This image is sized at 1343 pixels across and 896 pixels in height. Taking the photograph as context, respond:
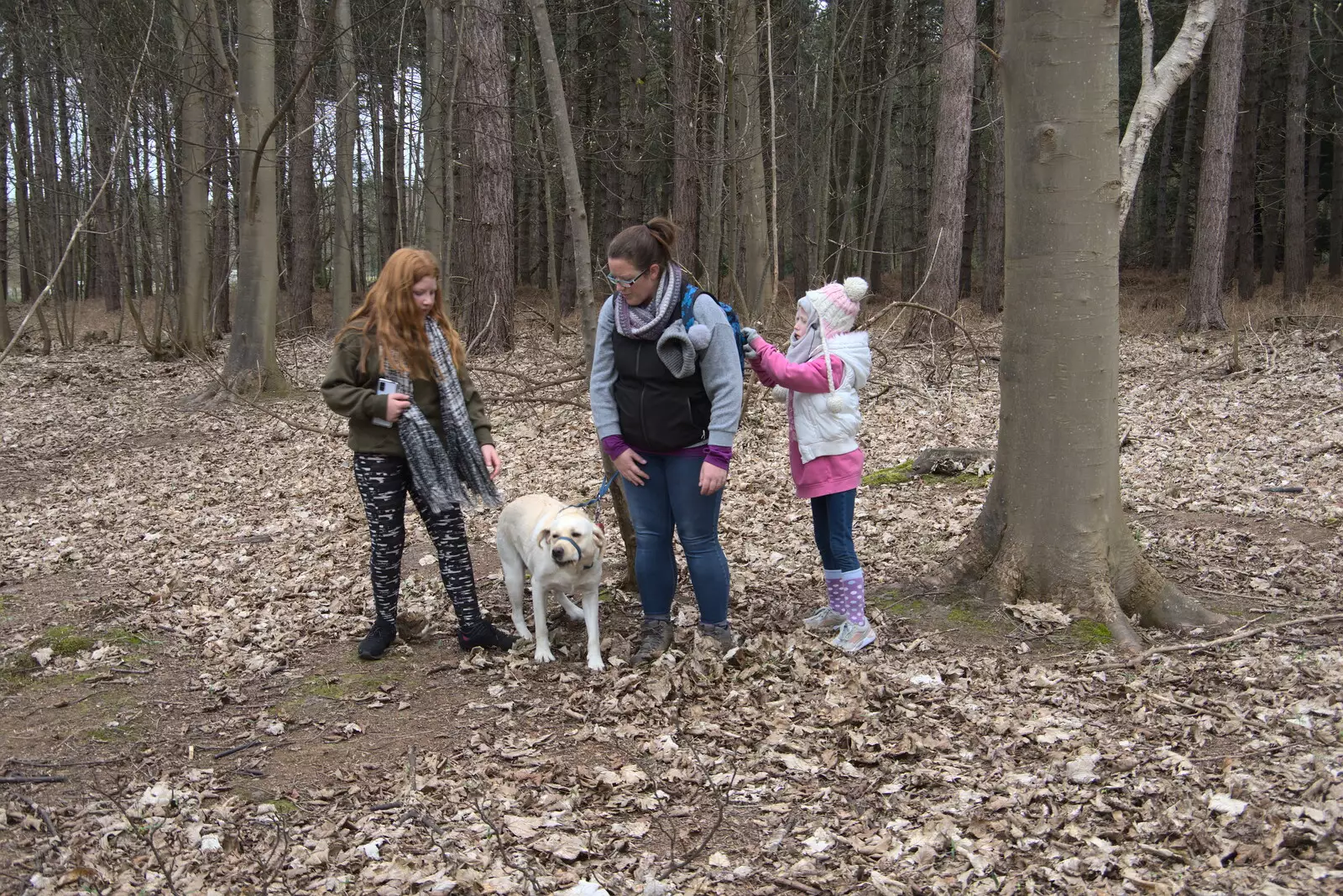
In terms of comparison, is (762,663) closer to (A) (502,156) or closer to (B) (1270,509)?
(B) (1270,509)

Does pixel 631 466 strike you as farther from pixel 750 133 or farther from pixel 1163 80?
pixel 750 133

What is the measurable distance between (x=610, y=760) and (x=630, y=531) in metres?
2.05

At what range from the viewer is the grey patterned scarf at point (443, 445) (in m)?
4.83

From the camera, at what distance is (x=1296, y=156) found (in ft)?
65.7

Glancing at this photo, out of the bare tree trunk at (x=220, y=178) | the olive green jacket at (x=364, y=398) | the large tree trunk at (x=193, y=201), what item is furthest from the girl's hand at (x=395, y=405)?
the bare tree trunk at (x=220, y=178)

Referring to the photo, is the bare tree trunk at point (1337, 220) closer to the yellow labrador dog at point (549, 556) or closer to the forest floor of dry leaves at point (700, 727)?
the forest floor of dry leaves at point (700, 727)

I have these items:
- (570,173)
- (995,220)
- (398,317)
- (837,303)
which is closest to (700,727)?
(837,303)

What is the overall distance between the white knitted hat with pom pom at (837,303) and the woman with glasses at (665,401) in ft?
1.90

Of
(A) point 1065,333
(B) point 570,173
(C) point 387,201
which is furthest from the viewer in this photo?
(C) point 387,201

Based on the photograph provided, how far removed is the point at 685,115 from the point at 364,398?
10946mm

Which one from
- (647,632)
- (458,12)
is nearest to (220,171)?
(458,12)

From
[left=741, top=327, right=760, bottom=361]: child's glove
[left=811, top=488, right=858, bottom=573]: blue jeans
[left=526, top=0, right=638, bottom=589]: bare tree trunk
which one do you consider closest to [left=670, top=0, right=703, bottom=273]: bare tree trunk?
[left=526, top=0, right=638, bottom=589]: bare tree trunk

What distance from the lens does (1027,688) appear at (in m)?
4.41

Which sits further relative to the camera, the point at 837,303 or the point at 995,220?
the point at 995,220
